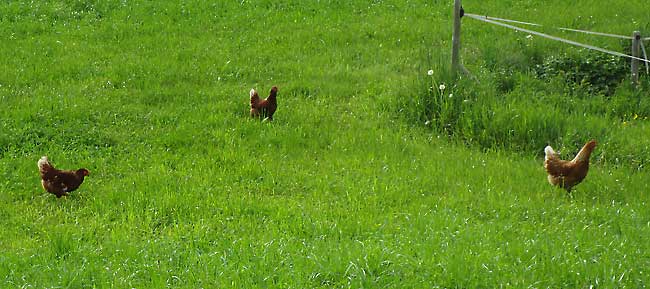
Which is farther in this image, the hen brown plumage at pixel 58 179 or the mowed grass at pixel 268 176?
the hen brown plumage at pixel 58 179

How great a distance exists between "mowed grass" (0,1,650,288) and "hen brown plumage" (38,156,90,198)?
14cm

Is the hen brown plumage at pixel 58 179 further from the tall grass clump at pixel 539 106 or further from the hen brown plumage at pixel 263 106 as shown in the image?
the tall grass clump at pixel 539 106

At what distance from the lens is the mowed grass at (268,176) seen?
238 inches

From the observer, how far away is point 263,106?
34.0 feet

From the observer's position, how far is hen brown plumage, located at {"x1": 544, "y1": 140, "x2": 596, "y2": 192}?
791 cm

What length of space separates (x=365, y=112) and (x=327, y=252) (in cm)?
497

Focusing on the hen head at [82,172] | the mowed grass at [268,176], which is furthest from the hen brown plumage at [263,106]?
the hen head at [82,172]

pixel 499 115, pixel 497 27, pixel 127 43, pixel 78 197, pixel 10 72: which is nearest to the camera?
pixel 78 197

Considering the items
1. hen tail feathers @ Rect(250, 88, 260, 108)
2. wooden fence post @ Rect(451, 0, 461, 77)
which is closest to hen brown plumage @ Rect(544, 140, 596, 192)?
wooden fence post @ Rect(451, 0, 461, 77)

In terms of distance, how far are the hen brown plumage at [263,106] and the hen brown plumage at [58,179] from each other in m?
2.90

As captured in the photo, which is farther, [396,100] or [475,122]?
[396,100]

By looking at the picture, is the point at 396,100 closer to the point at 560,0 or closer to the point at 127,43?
the point at 127,43

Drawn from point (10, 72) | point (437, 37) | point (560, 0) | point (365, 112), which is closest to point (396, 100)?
point (365, 112)

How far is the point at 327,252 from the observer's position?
6254 mm
